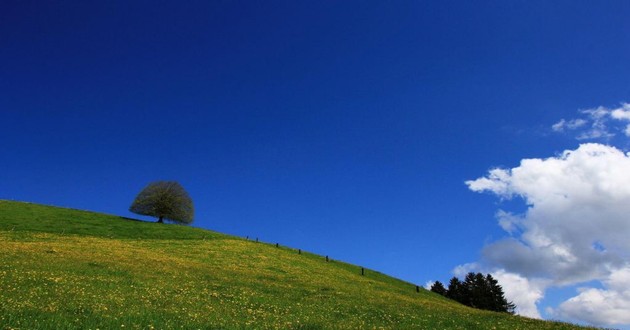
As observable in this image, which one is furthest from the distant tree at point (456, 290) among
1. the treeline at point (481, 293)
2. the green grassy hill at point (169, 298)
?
the green grassy hill at point (169, 298)

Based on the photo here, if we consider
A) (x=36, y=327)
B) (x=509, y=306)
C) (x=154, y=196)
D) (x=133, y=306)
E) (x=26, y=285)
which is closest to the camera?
(x=36, y=327)

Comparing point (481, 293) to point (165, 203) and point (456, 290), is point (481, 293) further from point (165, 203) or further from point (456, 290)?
point (165, 203)

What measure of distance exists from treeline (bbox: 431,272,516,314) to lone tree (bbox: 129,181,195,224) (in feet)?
216

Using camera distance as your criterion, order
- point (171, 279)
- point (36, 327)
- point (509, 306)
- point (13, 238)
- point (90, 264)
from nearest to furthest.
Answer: point (36, 327), point (171, 279), point (90, 264), point (13, 238), point (509, 306)

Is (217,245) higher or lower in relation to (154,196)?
lower

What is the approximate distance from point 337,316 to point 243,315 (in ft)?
18.7

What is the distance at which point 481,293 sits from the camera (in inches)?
3991

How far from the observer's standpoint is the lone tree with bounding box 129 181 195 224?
96.1 metres

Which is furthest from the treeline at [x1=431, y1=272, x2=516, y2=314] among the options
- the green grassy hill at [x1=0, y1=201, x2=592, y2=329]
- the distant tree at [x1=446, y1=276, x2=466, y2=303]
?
the green grassy hill at [x1=0, y1=201, x2=592, y2=329]

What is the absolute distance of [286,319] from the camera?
22.5 metres

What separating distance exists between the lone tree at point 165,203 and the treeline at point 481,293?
65.8 meters

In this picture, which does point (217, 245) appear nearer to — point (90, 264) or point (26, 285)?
point (90, 264)

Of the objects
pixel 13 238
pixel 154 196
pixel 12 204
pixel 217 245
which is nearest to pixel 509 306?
pixel 217 245

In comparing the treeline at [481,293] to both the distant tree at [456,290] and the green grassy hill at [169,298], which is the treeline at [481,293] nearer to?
the distant tree at [456,290]
